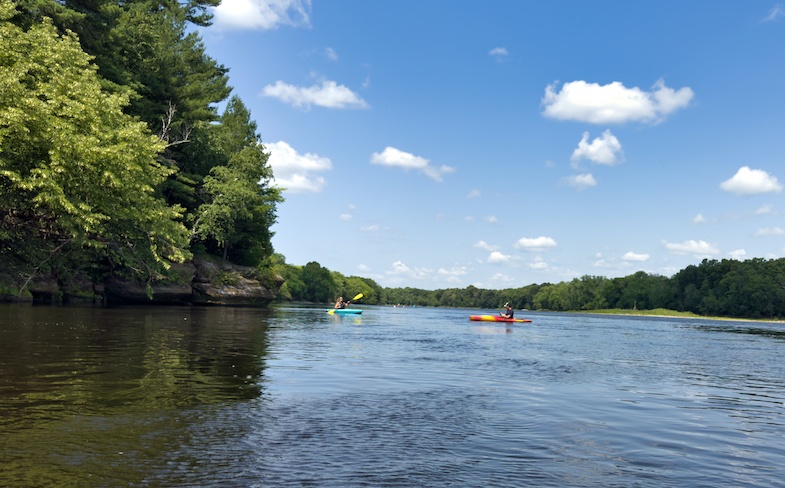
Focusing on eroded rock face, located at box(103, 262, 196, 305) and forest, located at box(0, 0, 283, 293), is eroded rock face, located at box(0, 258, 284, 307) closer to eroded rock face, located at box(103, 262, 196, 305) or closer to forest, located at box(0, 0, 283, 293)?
eroded rock face, located at box(103, 262, 196, 305)

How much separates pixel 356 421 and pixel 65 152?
18.4 m

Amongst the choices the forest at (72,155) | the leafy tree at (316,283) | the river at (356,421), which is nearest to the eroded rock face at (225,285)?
the forest at (72,155)

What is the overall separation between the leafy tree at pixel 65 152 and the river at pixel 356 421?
5758mm

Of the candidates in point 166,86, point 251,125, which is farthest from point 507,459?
point 251,125

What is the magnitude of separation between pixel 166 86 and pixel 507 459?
54475 millimetres

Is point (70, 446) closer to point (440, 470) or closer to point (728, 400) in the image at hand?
point (440, 470)

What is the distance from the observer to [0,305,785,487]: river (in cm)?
687

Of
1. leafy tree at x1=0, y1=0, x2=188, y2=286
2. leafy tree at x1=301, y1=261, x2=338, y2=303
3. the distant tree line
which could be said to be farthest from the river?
leafy tree at x1=301, y1=261, x2=338, y2=303

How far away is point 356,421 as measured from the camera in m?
9.91

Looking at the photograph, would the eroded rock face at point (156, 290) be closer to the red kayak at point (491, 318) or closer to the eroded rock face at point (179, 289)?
the eroded rock face at point (179, 289)

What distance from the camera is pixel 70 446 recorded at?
7219 millimetres

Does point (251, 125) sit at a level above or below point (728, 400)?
above

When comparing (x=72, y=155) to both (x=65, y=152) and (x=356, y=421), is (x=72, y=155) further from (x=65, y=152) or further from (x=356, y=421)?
(x=356, y=421)

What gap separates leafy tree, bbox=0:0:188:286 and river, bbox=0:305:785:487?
576cm
